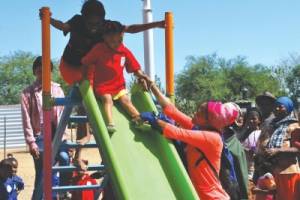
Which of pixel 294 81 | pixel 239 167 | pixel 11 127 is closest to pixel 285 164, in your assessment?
pixel 239 167

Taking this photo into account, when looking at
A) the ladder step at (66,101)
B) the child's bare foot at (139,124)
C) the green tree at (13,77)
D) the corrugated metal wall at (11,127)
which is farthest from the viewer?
the green tree at (13,77)

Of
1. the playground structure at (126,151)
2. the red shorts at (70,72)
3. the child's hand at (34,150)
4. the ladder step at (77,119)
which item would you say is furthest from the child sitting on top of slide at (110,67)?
the child's hand at (34,150)

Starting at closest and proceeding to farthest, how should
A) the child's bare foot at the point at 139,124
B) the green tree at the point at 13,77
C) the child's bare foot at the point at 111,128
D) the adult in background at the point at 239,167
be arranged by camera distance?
the adult in background at the point at 239,167 → the child's bare foot at the point at 111,128 → the child's bare foot at the point at 139,124 → the green tree at the point at 13,77

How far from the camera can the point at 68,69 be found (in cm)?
616

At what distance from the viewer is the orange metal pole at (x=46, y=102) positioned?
19.2 ft

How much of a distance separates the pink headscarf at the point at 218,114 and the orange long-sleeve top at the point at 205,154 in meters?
0.09

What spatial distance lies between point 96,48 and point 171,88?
4.32 ft

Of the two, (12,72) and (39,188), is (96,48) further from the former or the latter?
(12,72)

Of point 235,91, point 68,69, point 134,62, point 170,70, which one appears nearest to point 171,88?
point 170,70

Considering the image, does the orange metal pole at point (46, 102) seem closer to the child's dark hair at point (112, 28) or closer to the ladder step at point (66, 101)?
the ladder step at point (66, 101)

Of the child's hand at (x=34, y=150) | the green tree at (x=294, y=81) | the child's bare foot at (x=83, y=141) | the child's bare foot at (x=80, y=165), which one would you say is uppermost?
the green tree at (x=294, y=81)

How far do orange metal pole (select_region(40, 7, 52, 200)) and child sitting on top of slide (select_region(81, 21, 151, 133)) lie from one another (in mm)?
377

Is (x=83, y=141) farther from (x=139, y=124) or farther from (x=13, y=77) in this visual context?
(x=13, y=77)

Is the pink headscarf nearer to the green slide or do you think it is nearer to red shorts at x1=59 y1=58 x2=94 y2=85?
the green slide
